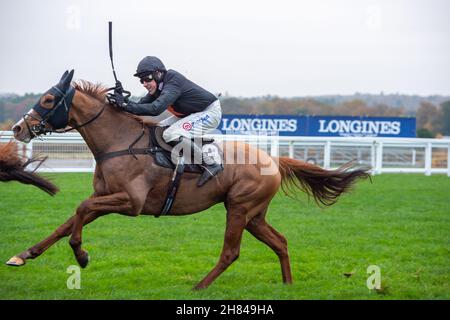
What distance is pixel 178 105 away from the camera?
7.14 meters

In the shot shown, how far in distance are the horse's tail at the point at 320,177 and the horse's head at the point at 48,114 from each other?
2.60 metres

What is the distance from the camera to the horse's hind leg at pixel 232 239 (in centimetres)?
702

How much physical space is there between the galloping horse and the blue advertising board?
16422mm

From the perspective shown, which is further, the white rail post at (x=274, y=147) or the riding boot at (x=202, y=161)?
the white rail post at (x=274, y=147)

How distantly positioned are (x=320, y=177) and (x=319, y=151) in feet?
46.0

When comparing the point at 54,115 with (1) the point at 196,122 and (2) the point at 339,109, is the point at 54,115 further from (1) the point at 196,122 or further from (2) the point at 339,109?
(2) the point at 339,109

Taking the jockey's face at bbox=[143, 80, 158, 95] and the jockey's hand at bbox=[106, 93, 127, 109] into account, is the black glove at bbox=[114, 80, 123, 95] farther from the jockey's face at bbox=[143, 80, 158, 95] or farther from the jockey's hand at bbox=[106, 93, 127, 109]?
the jockey's face at bbox=[143, 80, 158, 95]

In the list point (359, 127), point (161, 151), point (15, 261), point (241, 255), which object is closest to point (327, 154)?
point (359, 127)

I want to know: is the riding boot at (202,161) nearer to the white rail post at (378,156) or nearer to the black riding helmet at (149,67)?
the black riding helmet at (149,67)

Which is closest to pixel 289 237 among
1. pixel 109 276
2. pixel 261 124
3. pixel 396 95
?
pixel 109 276

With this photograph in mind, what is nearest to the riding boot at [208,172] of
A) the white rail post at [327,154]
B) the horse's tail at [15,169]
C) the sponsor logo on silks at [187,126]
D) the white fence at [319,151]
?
the sponsor logo on silks at [187,126]

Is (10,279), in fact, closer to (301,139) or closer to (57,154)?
(57,154)

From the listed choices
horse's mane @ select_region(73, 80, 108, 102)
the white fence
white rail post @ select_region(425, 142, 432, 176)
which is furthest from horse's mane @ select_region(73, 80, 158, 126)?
white rail post @ select_region(425, 142, 432, 176)

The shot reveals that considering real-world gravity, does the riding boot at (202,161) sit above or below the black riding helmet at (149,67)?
below
